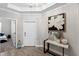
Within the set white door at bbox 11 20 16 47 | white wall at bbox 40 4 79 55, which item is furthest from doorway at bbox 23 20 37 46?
white wall at bbox 40 4 79 55

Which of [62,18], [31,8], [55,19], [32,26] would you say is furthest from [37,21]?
[62,18]

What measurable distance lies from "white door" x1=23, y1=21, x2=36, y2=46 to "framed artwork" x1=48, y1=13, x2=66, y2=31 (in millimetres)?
1556

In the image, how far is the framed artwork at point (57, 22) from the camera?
339 centimetres

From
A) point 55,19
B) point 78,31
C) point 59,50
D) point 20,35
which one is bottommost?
point 59,50

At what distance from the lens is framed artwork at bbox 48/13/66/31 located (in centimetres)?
339

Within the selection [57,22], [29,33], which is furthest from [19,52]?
[57,22]

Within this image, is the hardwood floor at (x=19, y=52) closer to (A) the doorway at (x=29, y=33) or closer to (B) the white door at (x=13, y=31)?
(B) the white door at (x=13, y=31)

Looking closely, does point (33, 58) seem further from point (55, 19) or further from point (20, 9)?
point (20, 9)

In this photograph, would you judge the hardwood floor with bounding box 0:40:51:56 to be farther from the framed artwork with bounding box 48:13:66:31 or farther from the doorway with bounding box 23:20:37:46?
the framed artwork with bounding box 48:13:66:31

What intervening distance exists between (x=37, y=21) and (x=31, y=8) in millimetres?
899

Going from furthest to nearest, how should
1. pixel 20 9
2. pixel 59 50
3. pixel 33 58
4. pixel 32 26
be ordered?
pixel 32 26
pixel 20 9
pixel 59 50
pixel 33 58

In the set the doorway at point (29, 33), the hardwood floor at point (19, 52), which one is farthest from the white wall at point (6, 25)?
the doorway at point (29, 33)

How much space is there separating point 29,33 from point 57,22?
2.33 metres

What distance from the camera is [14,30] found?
5289 millimetres
